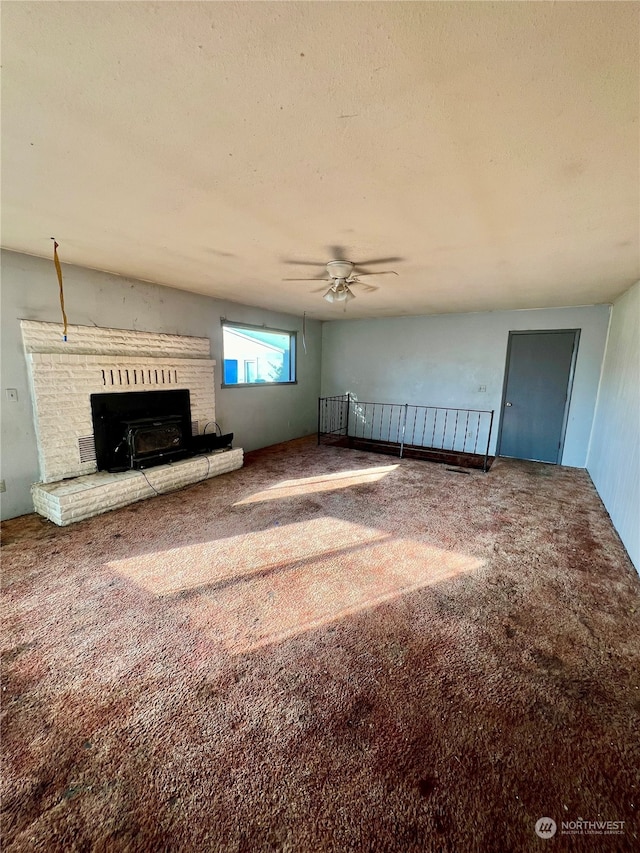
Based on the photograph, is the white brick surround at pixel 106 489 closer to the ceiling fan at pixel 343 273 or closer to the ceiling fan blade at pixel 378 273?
the ceiling fan at pixel 343 273

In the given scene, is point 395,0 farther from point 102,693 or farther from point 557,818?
point 102,693

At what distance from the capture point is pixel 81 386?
135 inches

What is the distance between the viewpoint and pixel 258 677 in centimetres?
165

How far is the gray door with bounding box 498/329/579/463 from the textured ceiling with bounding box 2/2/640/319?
276 centimetres

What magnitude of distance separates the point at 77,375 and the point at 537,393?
6.16 metres

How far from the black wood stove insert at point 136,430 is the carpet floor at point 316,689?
85cm

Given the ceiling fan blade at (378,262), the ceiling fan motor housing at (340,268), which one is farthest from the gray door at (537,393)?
the ceiling fan motor housing at (340,268)

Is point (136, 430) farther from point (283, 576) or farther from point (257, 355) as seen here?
point (257, 355)

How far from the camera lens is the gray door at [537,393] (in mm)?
5129

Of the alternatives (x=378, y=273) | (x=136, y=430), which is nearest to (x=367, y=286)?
(x=378, y=273)

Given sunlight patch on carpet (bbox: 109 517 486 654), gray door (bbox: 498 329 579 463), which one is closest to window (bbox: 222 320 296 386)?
sunlight patch on carpet (bbox: 109 517 486 654)

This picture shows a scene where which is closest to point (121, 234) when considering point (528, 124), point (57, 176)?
point (57, 176)

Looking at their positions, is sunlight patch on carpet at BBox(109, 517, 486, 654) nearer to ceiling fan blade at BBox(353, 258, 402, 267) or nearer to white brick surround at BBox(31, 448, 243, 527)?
white brick surround at BBox(31, 448, 243, 527)

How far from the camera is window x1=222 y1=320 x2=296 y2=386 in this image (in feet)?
17.2
